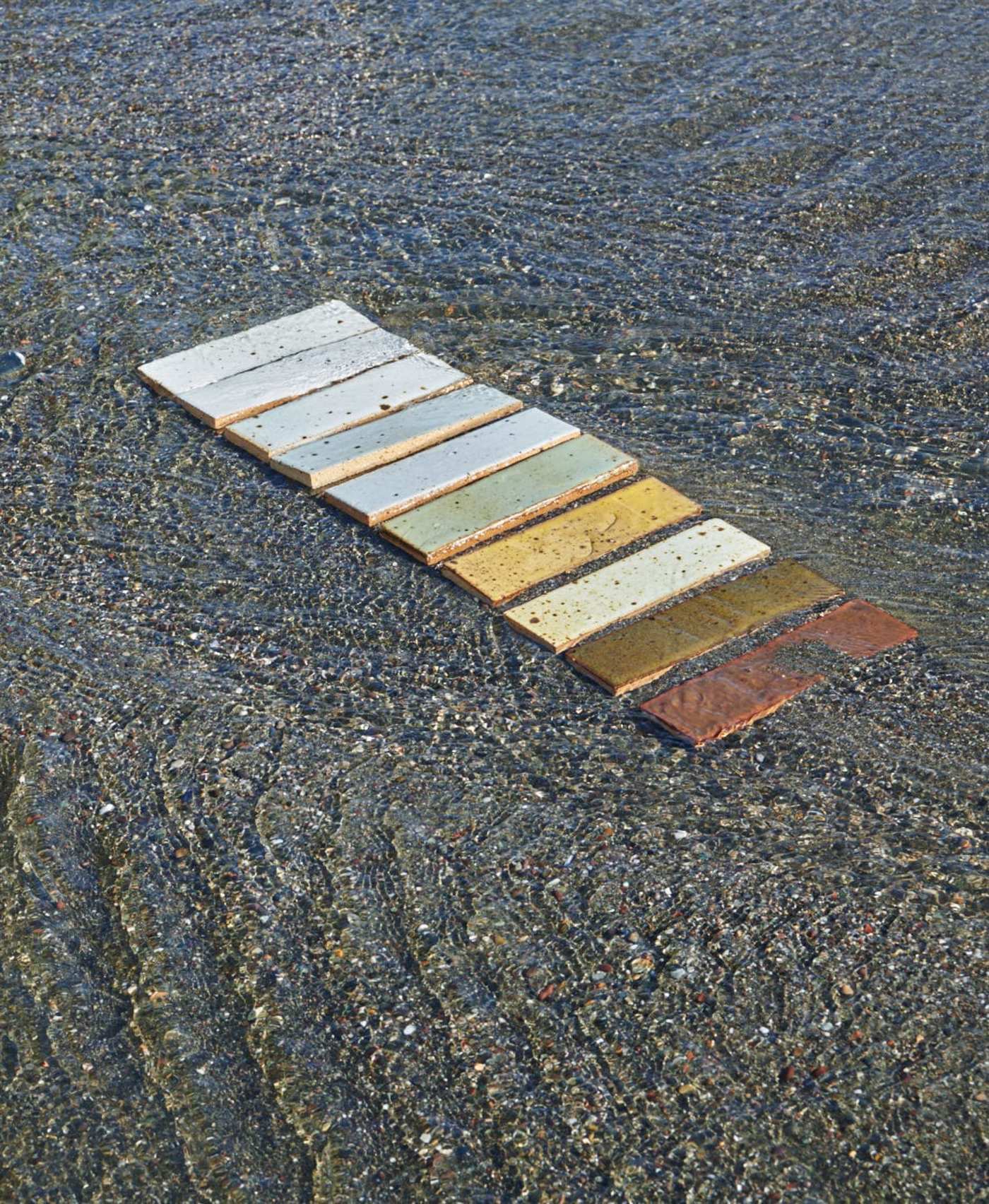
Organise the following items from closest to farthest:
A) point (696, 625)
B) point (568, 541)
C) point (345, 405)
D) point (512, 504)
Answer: point (696, 625)
point (568, 541)
point (512, 504)
point (345, 405)

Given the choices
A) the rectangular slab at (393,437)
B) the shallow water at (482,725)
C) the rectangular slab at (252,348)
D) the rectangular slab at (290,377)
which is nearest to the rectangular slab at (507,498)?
the shallow water at (482,725)

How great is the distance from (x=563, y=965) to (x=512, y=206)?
379cm

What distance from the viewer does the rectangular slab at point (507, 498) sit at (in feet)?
13.7

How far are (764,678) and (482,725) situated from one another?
739mm

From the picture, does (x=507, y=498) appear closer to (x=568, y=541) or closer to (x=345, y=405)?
(x=568, y=541)

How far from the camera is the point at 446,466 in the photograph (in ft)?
14.7

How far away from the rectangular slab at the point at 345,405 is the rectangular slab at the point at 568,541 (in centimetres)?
81

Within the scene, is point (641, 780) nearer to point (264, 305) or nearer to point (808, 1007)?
point (808, 1007)

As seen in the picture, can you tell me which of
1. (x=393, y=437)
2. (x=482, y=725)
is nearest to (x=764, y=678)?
(x=482, y=725)

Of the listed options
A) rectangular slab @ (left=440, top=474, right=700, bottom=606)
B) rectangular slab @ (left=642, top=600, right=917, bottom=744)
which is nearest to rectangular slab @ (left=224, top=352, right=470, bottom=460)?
rectangular slab @ (left=440, top=474, right=700, bottom=606)

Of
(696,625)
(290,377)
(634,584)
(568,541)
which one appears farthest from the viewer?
(290,377)

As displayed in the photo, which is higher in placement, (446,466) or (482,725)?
(446,466)

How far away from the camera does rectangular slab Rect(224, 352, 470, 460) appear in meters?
4.62

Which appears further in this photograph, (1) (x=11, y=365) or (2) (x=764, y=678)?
(1) (x=11, y=365)
